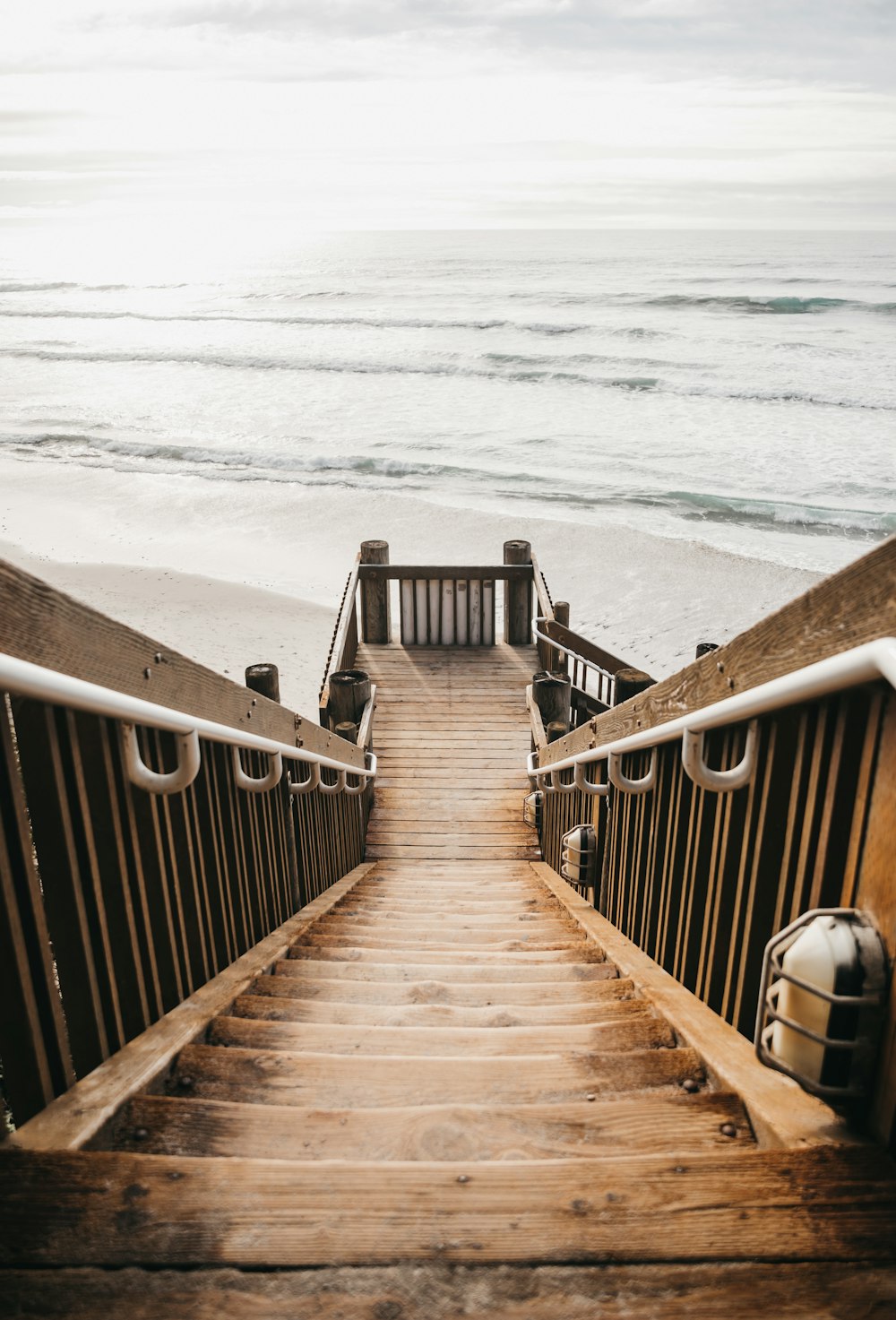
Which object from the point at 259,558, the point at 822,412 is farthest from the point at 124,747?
the point at 822,412

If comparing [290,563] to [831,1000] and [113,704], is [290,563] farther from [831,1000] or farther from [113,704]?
[831,1000]

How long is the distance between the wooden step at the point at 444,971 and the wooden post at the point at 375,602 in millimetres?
7132

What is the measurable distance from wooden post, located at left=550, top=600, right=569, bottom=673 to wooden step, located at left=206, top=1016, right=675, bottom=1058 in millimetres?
6605

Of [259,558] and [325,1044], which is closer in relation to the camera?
[325,1044]

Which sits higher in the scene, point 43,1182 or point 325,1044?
point 43,1182

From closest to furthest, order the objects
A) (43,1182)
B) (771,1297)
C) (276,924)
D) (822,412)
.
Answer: (771,1297) → (43,1182) → (276,924) → (822,412)

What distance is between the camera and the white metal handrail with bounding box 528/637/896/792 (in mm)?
1440

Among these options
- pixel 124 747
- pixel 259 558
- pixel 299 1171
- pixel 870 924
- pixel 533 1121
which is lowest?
pixel 259 558

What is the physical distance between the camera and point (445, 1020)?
9.00ft

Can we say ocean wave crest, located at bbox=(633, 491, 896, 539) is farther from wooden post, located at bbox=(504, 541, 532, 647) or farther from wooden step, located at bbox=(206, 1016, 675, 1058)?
wooden step, located at bbox=(206, 1016, 675, 1058)

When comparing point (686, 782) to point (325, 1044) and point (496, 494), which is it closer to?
point (325, 1044)

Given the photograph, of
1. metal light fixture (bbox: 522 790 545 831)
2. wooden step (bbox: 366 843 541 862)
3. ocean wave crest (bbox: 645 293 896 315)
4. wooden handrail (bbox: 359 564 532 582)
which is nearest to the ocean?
ocean wave crest (bbox: 645 293 896 315)

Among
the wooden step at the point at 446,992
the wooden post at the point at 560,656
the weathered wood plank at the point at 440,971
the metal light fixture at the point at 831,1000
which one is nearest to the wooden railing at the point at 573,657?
the wooden post at the point at 560,656

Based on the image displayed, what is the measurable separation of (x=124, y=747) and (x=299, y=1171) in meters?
0.95
